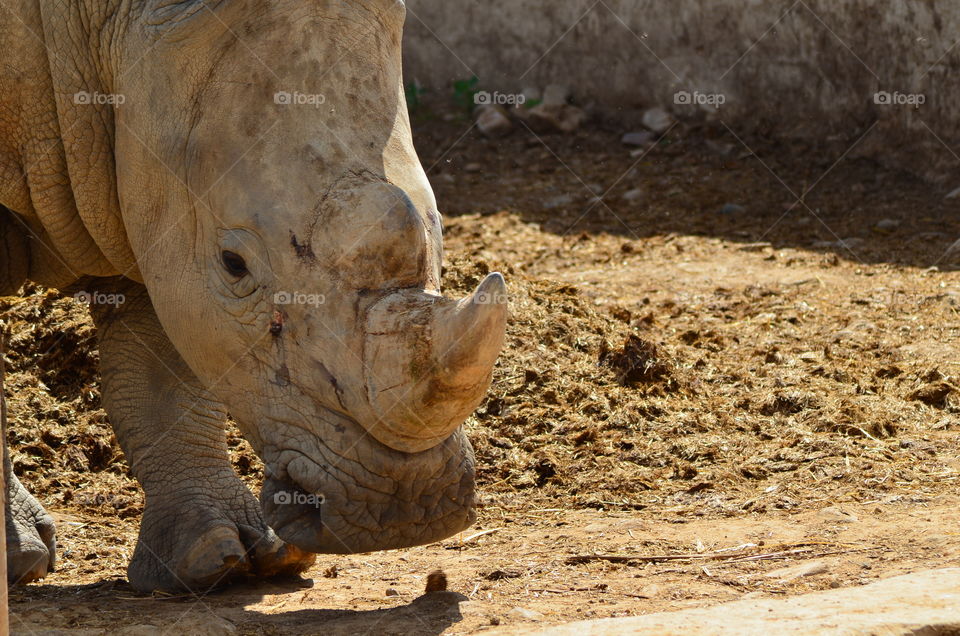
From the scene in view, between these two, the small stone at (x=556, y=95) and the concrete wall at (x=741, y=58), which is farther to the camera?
the small stone at (x=556, y=95)

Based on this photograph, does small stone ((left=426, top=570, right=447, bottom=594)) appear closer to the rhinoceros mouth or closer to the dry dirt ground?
the dry dirt ground

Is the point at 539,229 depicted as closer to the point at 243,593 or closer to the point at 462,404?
the point at 243,593

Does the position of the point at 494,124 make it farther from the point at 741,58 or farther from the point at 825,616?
the point at 825,616

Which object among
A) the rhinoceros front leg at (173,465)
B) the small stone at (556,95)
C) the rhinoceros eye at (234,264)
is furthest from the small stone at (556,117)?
the rhinoceros eye at (234,264)

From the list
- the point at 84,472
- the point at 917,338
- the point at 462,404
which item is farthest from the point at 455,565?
the point at 917,338

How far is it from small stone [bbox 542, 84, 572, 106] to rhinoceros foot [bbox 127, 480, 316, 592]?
24.6 feet

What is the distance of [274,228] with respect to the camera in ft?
12.4

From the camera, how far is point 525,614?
3914 millimetres

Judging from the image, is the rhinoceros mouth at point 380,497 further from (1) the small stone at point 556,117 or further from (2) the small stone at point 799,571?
(1) the small stone at point 556,117

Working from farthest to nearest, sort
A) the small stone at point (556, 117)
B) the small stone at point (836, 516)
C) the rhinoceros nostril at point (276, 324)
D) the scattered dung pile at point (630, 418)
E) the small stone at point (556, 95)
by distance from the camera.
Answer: the small stone at point (556, 95)
the small stone at point (556, 117)
the scattered dung pile at point (630, 418)
the small stone at point (836, 516)
the rhinoceros nostril at point (276, 324)

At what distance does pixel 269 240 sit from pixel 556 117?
8.31 m

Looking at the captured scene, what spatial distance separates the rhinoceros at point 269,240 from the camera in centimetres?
357

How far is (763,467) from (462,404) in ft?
8.08

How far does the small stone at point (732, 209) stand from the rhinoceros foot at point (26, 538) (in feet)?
20.1
